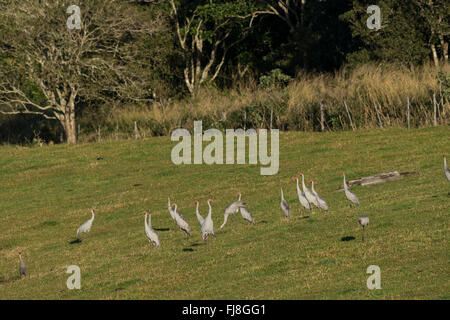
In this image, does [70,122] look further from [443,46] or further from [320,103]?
[443,46]

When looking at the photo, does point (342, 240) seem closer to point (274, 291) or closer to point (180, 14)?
point (274, 291)

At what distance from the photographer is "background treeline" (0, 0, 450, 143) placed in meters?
55.1

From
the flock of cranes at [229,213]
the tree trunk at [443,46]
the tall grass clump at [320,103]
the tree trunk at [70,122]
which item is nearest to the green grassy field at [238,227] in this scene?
the flock of cranes at [229,213]

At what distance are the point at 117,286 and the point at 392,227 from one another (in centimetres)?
775

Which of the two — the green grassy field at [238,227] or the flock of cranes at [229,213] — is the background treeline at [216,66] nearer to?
the green grassy field at [238,227]

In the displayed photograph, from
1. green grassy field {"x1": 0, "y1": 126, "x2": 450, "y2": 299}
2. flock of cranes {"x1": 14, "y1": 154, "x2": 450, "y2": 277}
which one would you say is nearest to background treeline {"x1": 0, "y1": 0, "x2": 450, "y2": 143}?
green grassy field {"x1": 0, "y1": 126, "x2": 450, "y2": 299}

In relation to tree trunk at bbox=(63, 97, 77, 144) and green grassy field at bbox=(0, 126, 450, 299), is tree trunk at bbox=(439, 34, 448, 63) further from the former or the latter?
tree trunk at bbox=(63, 97, 77, 144)

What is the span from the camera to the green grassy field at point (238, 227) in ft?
65.2

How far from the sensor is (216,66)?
8425 cm

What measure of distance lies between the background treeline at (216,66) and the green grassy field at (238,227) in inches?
184

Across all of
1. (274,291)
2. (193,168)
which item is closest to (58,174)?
(193,168)

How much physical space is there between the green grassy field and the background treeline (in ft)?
15.3

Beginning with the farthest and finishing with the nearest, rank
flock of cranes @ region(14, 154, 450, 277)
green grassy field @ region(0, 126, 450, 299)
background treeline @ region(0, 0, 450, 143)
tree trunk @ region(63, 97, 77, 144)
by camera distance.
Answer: tree trunk @ region(63, 97, 77, 144)
background treeline @ region(0, 0, 450, 143)
flock of cranes @ region(14, 154, 450, 277)
green grassy field @ region(0, 126, 450, 299)

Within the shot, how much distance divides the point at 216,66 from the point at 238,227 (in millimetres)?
57441
